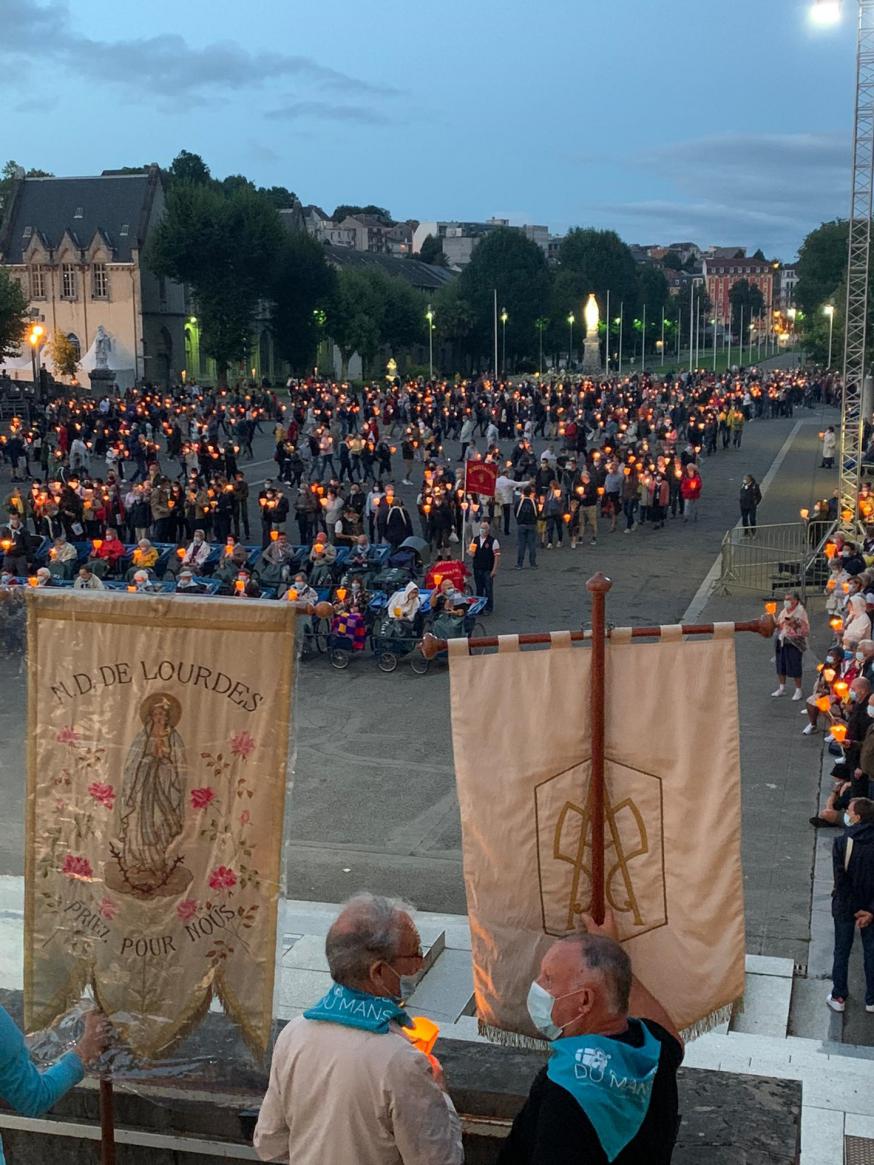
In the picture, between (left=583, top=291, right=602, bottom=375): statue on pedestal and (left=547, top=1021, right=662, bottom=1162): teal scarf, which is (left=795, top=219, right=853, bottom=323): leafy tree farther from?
(left=547, top=1021, right=662, bottom=1162): teal scarf

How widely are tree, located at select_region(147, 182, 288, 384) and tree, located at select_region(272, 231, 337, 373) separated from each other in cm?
355

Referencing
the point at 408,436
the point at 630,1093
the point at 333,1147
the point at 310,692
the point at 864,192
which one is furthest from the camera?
the point at 408,436

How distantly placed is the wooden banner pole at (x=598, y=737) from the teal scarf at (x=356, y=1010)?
111cm

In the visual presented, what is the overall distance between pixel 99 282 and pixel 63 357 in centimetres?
1176

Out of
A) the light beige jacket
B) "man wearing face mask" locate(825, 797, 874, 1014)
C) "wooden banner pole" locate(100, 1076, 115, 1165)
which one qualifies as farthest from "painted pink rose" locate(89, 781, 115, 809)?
"man wearing face mask" locate(825, 797, 874, 1014)

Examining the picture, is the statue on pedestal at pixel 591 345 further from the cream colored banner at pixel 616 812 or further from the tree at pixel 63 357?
the cream colored banner at pixel 616 812

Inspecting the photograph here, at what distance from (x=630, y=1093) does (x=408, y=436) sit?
3601 cm

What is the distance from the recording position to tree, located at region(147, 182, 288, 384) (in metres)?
70.5

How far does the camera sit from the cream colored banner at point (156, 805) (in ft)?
13.9

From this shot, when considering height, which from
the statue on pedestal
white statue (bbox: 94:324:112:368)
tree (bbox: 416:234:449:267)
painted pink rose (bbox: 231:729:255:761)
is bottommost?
painted pink rose (bbox: 231:729:255:761)

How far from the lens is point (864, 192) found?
81.0 feet

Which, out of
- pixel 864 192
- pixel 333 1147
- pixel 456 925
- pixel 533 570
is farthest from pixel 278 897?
pixel 864 192

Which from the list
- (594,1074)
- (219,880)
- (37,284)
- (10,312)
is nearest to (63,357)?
(10,312)

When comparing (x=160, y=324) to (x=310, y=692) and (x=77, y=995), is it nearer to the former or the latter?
(x=310, y=692)
